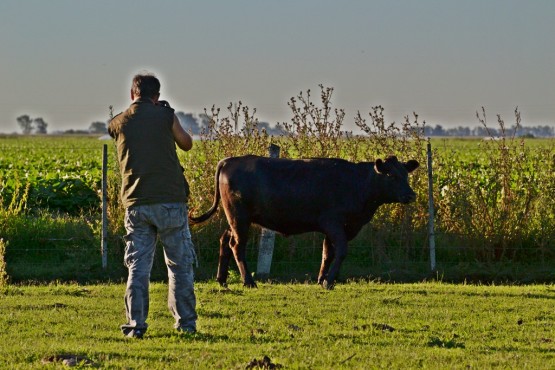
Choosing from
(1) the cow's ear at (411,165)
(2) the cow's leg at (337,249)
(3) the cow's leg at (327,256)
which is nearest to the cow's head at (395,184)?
(1) the cow's ear at (411,165)

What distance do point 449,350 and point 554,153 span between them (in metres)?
9.97

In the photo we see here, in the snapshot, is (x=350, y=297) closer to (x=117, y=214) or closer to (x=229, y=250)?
(x=229, y=250)

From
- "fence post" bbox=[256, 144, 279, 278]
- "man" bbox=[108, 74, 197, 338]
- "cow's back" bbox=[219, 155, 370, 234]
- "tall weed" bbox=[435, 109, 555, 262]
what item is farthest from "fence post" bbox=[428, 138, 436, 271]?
"man" bbox=[108, 74, 197, 338]

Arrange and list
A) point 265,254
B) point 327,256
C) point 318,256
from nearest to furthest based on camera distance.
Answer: point 327,256 → point 265,254 → point 318,256

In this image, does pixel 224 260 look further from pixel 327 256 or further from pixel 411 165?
pixel 411 165

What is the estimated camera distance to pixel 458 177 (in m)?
18.1

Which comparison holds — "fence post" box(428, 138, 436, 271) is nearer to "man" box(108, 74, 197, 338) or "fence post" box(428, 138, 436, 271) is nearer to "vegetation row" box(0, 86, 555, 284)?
"vegetation row" box(0, 86, 555, 284)

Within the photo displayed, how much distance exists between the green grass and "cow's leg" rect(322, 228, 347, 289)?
0.19m

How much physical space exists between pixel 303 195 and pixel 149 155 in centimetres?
549

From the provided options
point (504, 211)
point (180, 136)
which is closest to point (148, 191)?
point (180, 136)

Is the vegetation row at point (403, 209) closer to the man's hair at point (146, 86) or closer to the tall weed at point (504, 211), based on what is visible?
the tall weed at point (504, 211)

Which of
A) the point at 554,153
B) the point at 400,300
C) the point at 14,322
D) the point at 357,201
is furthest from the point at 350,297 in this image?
the point at 554,153

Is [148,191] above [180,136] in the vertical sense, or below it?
below

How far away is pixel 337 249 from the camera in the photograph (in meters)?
14.3
